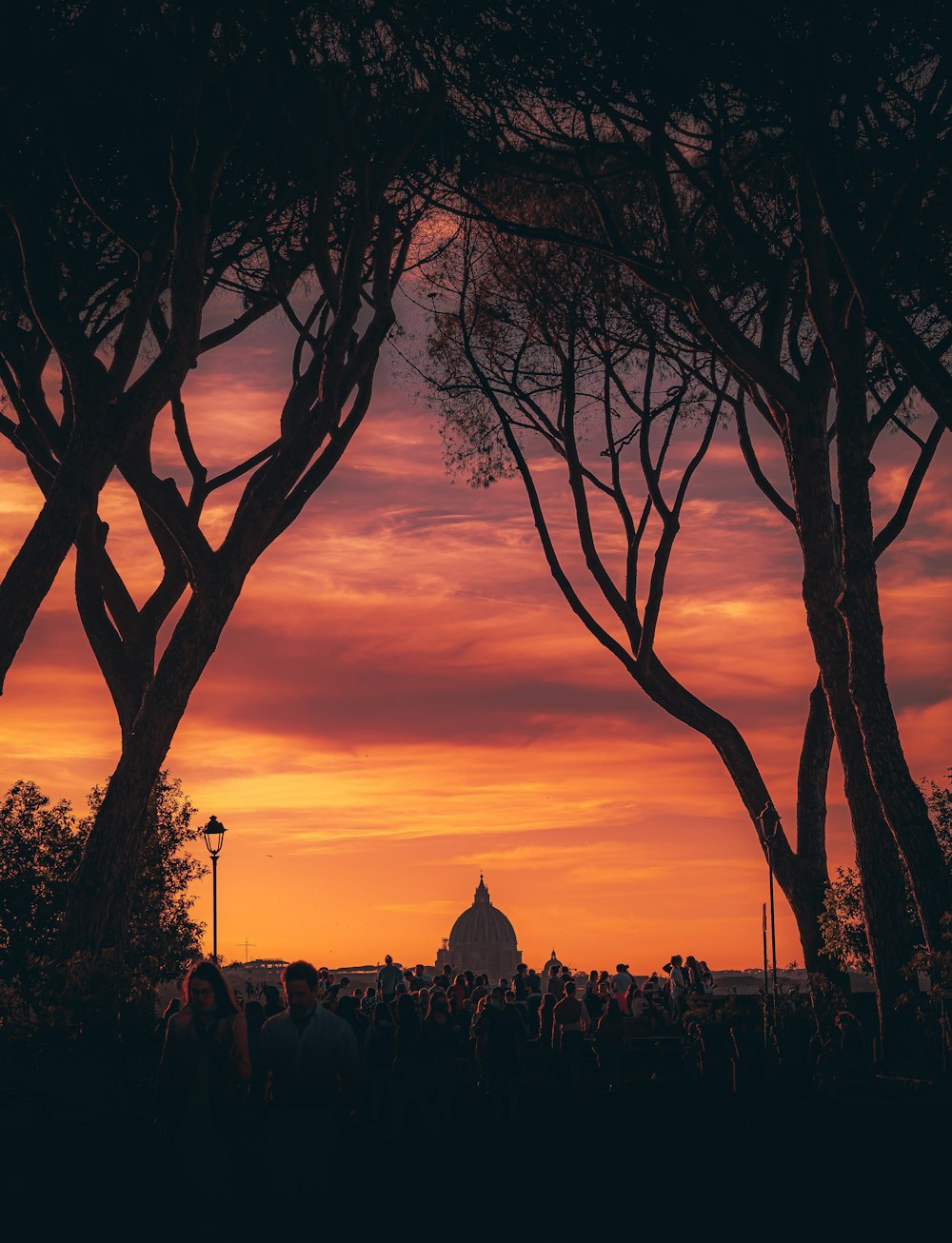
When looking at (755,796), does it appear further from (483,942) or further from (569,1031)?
(483,942)

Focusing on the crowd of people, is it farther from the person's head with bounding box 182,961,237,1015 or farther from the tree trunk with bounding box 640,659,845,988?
the tree trunk with bounding box 640,659,845,988

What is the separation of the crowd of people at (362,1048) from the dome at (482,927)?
128m

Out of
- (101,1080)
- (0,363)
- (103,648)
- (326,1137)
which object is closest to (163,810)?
(103,648)

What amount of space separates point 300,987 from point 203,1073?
0.48m

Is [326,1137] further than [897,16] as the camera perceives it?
No

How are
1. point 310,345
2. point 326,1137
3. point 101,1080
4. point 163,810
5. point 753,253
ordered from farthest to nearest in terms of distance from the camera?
point 163,810
point 310,345
point 753,253
point 101,1080
point 326,1137

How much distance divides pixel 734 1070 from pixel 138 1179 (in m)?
8.49

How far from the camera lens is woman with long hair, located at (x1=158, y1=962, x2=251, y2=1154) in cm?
595

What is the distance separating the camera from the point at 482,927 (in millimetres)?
159375

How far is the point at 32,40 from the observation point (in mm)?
15914

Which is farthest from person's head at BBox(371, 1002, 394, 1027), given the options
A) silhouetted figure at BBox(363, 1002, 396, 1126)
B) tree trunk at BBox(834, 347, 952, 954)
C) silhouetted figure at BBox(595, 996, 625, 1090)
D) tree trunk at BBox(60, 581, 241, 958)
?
tree trunk at BBox(834, 347, 952, 954)

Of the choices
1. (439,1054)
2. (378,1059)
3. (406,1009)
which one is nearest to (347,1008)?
(378,1059)

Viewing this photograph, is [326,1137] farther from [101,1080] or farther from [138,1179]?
[101,1080]

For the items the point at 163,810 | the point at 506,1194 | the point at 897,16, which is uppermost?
the point at 897,16
